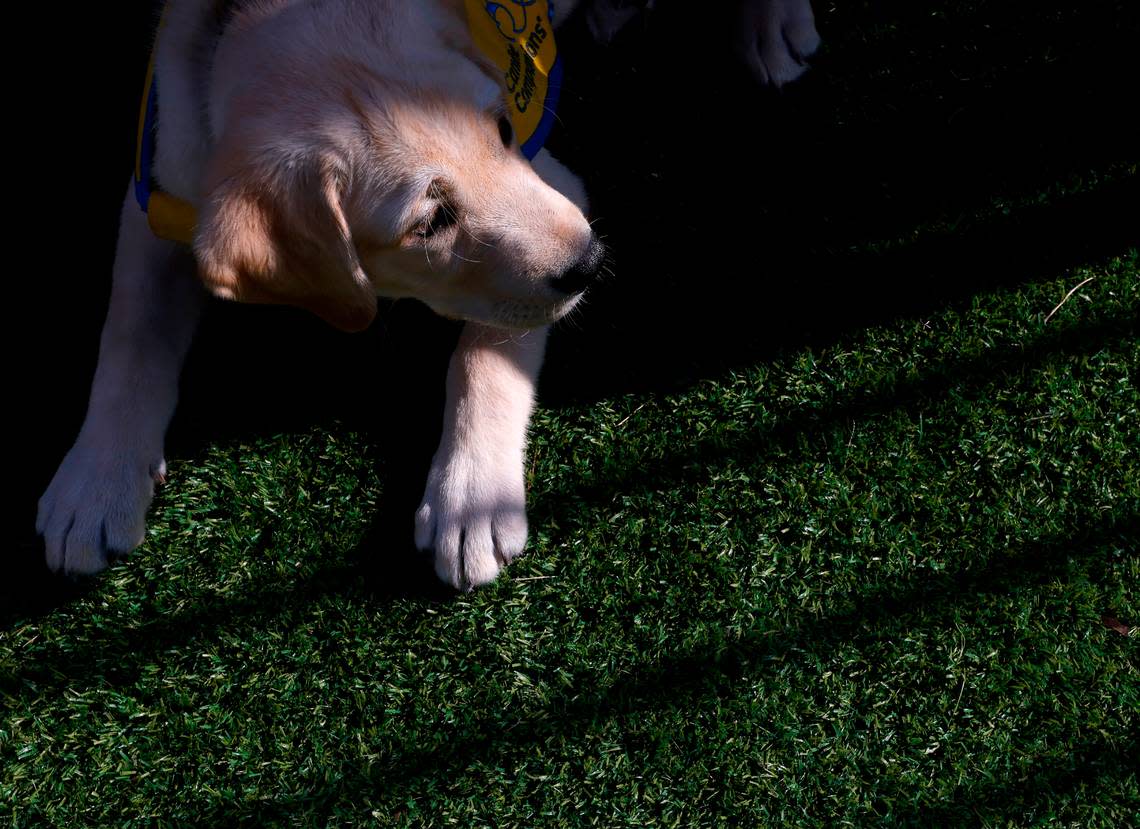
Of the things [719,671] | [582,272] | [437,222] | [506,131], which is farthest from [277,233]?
[719,671]

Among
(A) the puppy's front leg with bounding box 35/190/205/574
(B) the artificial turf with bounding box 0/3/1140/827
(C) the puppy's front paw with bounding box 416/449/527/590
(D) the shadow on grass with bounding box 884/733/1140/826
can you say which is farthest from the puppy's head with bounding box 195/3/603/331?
(D) the shadow on grass with bounding box 884/733/1140/826

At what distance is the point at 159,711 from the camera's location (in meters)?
2.73

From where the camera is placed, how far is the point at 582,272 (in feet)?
7.57

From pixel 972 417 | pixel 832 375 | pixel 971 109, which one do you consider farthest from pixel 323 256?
pixel 971 109

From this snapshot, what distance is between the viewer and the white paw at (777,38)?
10.1ft

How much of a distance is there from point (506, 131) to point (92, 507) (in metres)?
1.58

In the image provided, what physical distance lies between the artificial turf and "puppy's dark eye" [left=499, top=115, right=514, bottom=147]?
36.0 inches

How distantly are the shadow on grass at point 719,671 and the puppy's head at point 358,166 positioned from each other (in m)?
1.26

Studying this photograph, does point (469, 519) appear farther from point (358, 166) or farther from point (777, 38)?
point (777, 38)

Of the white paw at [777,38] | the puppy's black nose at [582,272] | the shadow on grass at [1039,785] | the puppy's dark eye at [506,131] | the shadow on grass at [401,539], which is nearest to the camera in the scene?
the puppy's dark eye at [506,131]

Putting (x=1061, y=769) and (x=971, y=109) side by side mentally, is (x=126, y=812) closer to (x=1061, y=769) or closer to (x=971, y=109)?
(x=1061, y=769)

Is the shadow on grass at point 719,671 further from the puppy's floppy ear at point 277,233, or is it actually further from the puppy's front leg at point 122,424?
the puppy's floppy ear at point 277,233

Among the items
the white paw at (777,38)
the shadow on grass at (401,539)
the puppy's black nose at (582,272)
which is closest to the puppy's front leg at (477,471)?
the shadow on grass at (401,539)

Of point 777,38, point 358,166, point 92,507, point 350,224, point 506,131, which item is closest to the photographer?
point 358,166
